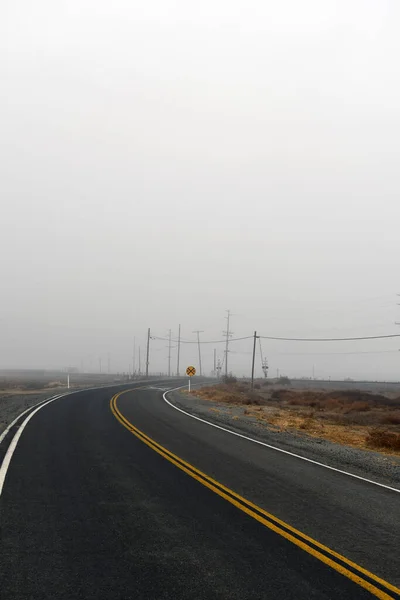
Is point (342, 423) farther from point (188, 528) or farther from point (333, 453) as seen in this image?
point (188, 528)

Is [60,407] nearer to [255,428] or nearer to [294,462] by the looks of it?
[255,428]

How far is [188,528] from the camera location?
669cm

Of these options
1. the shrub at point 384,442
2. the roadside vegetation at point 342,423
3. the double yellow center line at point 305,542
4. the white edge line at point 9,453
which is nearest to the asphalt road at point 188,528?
the double yellow center line at point 305,542

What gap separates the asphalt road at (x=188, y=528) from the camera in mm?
5043

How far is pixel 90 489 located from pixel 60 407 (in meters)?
16.1

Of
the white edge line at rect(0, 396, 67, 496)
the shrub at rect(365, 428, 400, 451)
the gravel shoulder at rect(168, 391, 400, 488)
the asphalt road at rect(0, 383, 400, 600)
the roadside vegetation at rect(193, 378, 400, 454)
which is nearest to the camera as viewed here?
the asphalt road at rect(0, 383, 400, 600)

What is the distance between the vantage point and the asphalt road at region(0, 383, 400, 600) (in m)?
5.04

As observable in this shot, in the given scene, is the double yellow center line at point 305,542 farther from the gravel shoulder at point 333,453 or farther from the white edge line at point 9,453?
the gravel shoulder at point 333,453

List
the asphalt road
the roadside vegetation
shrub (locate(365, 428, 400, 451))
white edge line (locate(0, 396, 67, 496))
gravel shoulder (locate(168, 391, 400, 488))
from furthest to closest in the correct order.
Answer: the roadside vegetation → shrub (locate(365, 428, 400, 451)) → gravel shoulder (locate(168, 391, 400, 488)) → white edge line (locate(0, 396, 67, 496)) → the asphalt road

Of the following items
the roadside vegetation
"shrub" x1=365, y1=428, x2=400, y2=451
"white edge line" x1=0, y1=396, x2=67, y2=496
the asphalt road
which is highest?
the asphalt road

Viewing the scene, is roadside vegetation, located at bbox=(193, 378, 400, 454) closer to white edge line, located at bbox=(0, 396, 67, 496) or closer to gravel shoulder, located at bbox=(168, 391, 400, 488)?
gravel shoulder, located at bbox=(168, 391, 400, 488)

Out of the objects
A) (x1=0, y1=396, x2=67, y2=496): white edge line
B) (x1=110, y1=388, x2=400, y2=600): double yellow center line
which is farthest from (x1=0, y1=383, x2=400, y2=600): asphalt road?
(x1=0, y1=396, x2=67, y2=496): white edge line

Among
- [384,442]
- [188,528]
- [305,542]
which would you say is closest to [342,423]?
[384,442]

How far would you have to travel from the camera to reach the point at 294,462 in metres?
11.8
